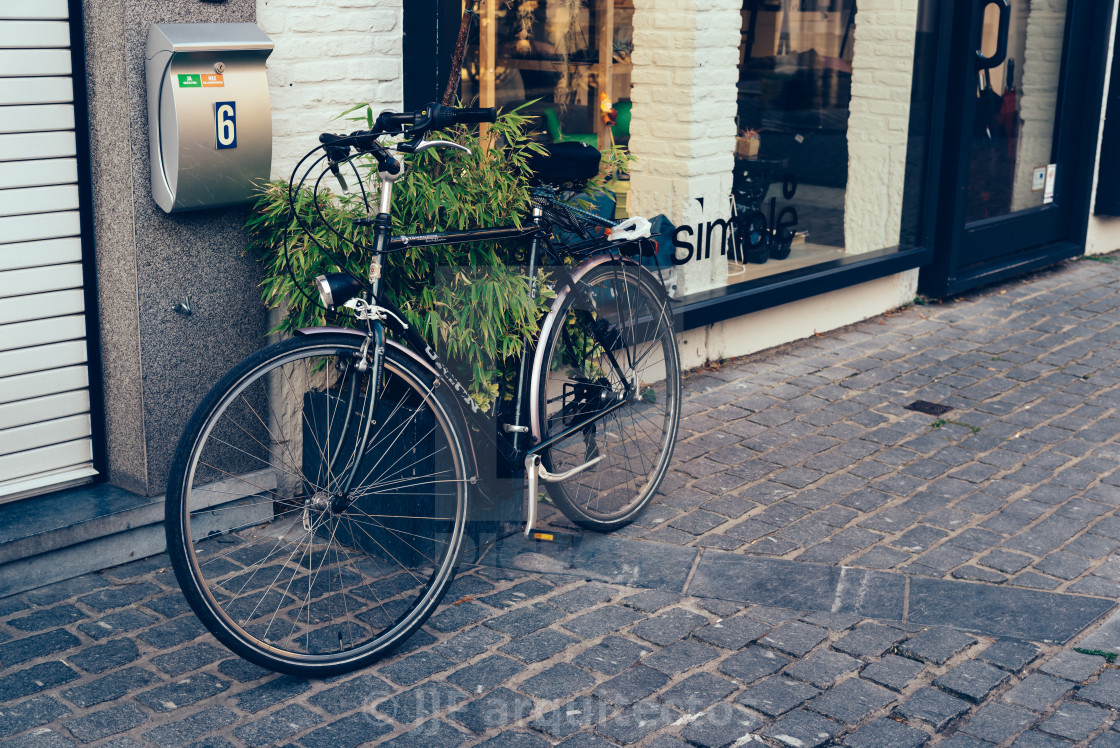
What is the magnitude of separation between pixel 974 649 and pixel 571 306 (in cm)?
169

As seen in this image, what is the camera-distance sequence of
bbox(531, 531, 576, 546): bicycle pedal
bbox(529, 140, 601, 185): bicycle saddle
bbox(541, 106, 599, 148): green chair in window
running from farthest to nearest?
bbox(541, 106, 599, 148): green chair in window
bbox(531, 531, 576, 546): bicycle pedal
bbox(529, 140, 601, 185): bicycle saddle

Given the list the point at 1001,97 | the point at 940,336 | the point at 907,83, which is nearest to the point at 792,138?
the point at 907,83

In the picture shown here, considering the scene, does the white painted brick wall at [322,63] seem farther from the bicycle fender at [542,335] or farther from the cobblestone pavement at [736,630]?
the cobblestone pavement at [736,630]

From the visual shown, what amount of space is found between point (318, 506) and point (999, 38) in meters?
6.39

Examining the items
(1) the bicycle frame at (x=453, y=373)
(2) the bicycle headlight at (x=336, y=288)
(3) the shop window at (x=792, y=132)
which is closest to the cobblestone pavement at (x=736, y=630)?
(1) the bicycle frame at (x=453, y=373)

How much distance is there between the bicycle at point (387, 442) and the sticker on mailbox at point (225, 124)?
325mm

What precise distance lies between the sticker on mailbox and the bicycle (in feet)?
1.07

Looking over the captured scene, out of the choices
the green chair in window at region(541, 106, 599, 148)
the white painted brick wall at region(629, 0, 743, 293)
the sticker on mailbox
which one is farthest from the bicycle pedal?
the white painted brick wall at region(629, 0, 743, 293)

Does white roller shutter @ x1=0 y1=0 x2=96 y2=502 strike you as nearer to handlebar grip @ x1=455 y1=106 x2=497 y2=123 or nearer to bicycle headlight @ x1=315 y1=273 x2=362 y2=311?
bicycle headlight @ x1=315 y1=273 x2=362 y2=311

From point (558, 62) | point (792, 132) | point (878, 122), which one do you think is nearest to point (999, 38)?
point (878, 122)

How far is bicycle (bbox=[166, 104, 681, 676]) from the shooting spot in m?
3.35

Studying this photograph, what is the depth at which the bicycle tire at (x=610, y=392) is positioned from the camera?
13.6ft

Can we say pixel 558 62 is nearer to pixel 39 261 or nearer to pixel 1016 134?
pixel 39 261

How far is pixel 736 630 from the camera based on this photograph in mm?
3684
